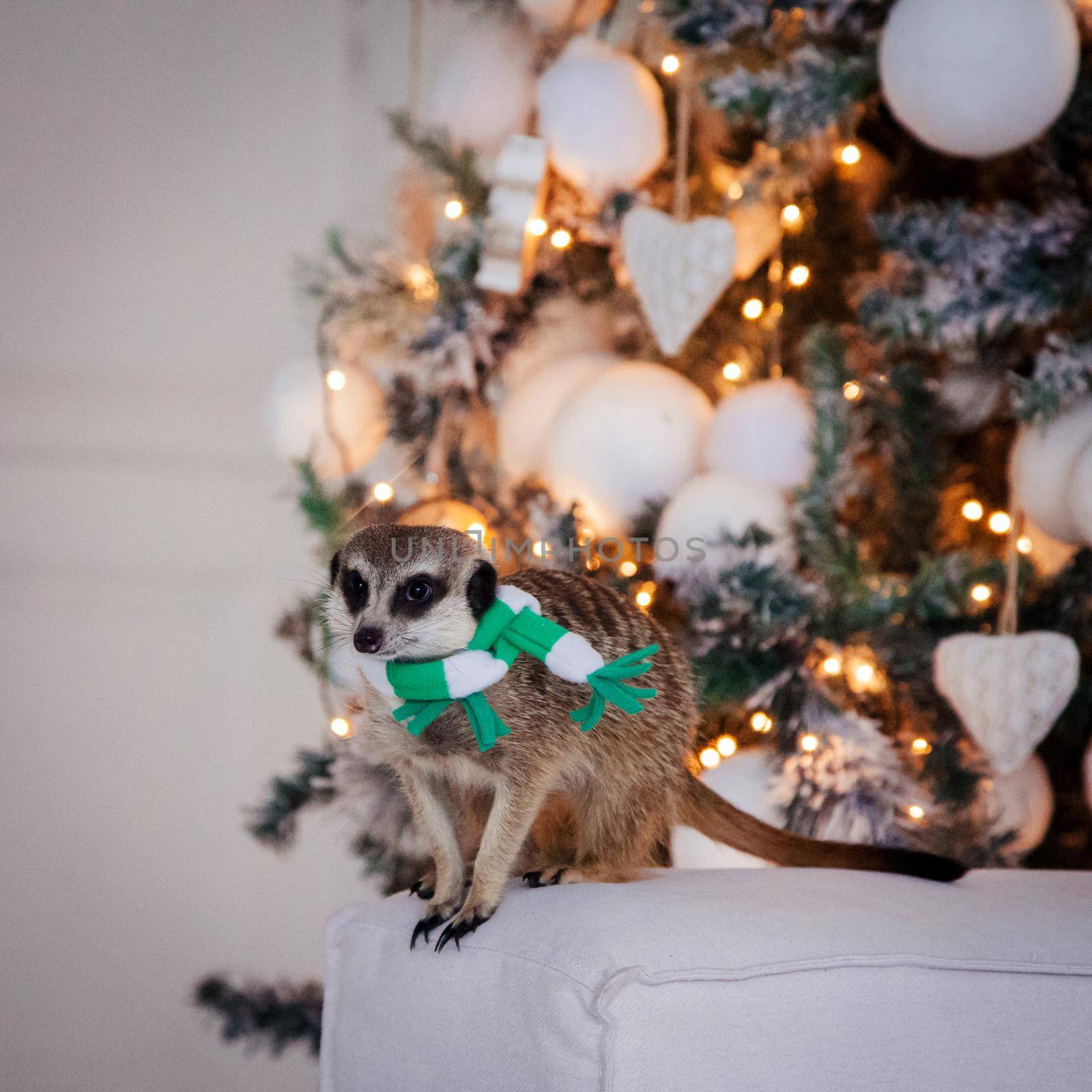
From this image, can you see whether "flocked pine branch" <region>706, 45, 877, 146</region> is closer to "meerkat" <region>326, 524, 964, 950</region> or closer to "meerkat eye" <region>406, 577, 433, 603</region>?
"meerkat" <region>326, 524, 964, 950</region>

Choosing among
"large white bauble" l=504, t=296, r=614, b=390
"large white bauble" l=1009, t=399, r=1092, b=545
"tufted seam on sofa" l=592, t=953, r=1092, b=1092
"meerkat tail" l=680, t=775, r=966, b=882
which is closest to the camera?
"tufted seam on sofa" l=592, t=953, r=1092, b=1092

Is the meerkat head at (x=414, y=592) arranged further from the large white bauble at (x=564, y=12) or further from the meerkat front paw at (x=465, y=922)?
the large white bauble at (x=564, y=12)

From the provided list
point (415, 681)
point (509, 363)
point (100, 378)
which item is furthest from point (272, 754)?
point (415, 681)

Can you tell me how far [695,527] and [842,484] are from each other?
17cm

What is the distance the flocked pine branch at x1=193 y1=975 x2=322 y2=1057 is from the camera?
1.40 m

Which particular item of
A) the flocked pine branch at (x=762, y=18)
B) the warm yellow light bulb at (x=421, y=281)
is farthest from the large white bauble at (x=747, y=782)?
the flocked pine branch at (x=762, y=18)

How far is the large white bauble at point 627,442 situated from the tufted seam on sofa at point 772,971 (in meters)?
0.59

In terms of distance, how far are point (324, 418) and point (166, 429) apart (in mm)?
813

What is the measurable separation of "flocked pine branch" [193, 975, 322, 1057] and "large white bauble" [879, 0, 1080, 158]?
4.14ft

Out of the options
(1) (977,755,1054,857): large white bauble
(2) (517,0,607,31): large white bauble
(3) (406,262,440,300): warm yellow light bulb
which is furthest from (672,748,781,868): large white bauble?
(2) (517,0,607,31): large white bauble

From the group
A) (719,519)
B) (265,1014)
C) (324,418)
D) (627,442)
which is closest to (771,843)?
(719,519)

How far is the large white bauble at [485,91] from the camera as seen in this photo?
1.30m

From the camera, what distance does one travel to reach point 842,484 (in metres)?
1.12

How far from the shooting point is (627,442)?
1139 millimetres
